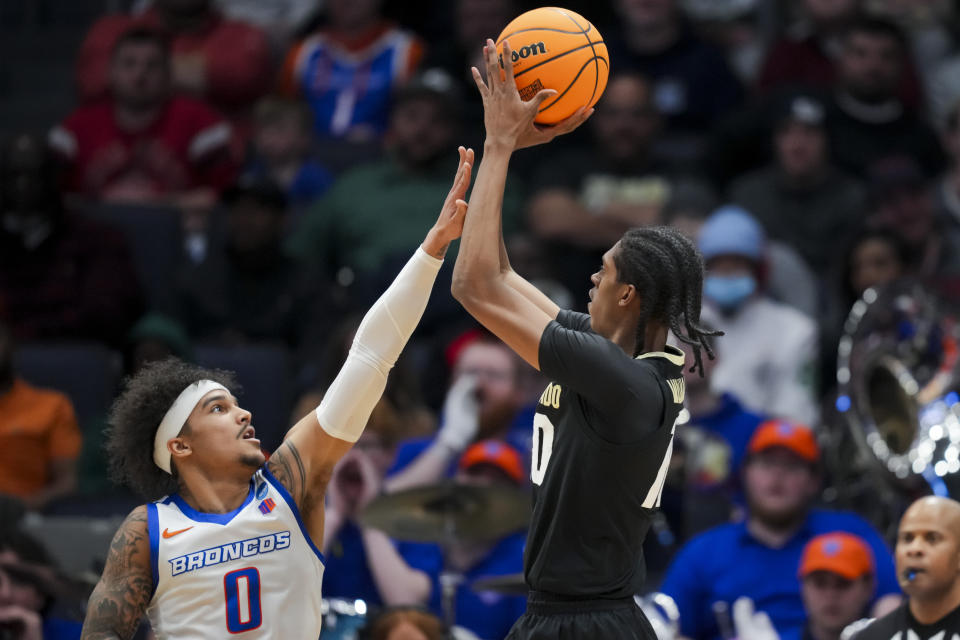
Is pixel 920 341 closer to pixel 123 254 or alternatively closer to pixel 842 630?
pixel 842 630

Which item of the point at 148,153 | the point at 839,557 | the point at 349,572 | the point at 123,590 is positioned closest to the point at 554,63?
the point at 123,590

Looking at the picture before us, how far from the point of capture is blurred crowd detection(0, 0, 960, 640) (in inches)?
288

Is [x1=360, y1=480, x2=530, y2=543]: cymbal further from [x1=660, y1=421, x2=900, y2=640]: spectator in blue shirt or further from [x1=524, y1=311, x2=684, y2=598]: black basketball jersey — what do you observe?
[x1=524, y1=311, x2=684, y2=598]: black basketball jersey

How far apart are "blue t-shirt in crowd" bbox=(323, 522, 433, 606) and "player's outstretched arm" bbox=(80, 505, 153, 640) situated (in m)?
3.11

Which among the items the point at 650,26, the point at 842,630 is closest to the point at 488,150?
the point at 842,630

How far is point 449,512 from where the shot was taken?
6941 millimetres

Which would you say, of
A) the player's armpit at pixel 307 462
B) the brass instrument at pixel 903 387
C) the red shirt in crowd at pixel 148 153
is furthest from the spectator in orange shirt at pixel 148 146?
the player's armpit at pixel 307 462

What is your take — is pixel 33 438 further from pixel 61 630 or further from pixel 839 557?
pixel 839 557

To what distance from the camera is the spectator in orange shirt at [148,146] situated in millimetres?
10047

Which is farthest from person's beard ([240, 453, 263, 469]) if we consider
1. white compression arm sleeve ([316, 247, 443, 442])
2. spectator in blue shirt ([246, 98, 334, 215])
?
spectator in blue shirt ([246, 98, 334, 215])

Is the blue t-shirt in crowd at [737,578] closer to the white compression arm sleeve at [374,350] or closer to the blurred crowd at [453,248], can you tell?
the blurred crowd at [453,248]

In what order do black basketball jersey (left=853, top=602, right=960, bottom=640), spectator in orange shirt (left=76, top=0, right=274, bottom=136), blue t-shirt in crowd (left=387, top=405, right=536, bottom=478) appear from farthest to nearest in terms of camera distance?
spectator in orange shirt (left=76, top=0, right=274, bottom=136), blue t-shirt in crowd (left=387, top=405, right=536, bottom=478), black basketball jersey (left=853, top=602, right=960, bottom=640)

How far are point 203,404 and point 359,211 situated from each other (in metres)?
5.14

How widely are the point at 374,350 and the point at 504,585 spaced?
92.4 inches
